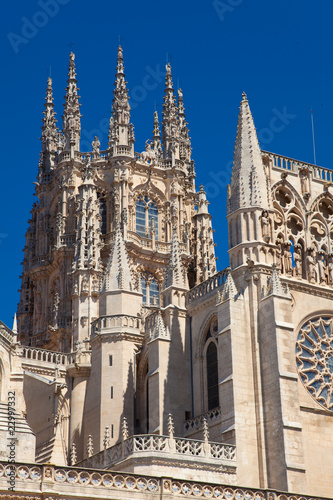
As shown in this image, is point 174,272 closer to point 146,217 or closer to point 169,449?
point 169,449

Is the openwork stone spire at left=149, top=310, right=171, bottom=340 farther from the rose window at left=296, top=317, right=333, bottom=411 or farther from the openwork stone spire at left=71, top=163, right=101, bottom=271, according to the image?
the openwork stone spire at left=71, top=163, right=101, bottom=271

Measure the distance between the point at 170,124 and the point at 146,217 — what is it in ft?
25.3

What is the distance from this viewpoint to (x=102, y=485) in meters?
25.5

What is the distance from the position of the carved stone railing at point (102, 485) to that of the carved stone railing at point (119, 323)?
15.2 meters

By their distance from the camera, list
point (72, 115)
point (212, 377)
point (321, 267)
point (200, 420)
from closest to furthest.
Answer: point (200, 420) < point (212, 377) < point (321, 267) < point (72, 115)

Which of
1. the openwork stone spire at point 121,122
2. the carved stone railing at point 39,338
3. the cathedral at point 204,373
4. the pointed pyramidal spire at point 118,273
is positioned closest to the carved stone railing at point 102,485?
the cathedral at point 204,373

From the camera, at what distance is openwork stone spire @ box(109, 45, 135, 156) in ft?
195

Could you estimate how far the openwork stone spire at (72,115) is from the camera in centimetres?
5991

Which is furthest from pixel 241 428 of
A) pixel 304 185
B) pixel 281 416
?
pixel 304 185

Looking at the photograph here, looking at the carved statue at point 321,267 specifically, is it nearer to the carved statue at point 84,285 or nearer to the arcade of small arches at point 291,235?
the arcade of small arches at point 291,235

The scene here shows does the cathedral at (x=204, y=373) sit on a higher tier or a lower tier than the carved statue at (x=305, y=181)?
lower

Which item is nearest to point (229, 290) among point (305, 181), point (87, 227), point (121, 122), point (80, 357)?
point (305, 181)

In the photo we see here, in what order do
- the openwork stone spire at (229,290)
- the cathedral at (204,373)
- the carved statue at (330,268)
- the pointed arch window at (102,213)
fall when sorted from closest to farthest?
the cathedral at (204,373) → the openwork stone spire at (229,290) → the carved statue at (330,268) → the pointed arch window at (102,213)

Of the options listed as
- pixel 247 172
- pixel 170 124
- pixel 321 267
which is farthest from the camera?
pixel 170 124
